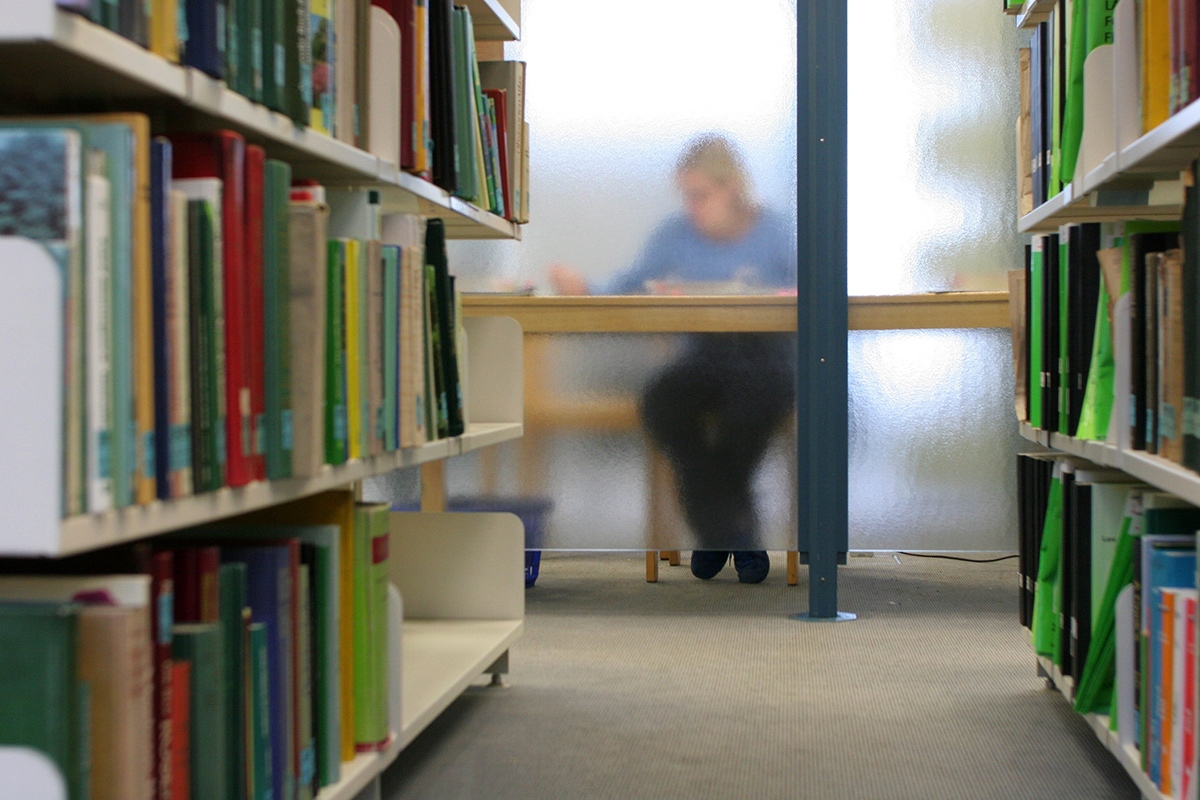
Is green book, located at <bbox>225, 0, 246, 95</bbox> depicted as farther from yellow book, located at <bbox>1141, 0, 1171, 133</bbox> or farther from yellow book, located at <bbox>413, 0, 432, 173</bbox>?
yellow book, located at <bbox>1141, 0, 1171, 133</bbox>

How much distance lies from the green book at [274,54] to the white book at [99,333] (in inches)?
13.9

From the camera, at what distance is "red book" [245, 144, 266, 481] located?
3.84ft

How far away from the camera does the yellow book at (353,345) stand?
145 cm

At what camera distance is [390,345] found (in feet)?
5.31

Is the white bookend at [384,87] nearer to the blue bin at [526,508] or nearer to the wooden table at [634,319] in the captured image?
the wooden table at [634,319]

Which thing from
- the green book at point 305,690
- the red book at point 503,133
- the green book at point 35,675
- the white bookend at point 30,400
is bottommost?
the green book at point 305,690

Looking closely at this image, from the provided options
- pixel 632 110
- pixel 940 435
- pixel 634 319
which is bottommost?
pixel 940 435

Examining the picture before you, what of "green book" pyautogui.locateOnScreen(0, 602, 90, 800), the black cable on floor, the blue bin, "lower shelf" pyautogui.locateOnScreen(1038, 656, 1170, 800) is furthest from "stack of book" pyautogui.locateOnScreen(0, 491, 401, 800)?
the black cable on floor

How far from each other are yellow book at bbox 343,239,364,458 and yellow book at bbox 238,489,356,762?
0.22ft

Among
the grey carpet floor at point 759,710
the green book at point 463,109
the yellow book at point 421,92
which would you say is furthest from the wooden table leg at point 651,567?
the yellow book at point 421,92

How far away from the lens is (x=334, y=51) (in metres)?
1.48

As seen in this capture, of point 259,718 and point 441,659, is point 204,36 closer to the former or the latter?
point 259,718

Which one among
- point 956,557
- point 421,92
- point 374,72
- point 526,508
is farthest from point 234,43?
point 956,557

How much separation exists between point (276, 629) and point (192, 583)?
17 centimetres
